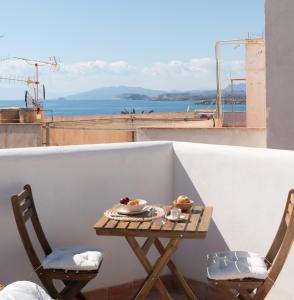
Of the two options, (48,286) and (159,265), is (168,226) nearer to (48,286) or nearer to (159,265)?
(159,265)

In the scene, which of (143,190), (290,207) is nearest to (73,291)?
(143,190)

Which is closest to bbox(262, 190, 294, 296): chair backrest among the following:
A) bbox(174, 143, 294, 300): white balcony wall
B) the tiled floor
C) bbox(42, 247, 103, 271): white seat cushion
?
bbox(174, 143, 294, 300): white balcony wall

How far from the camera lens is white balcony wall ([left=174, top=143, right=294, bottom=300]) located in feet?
12.7

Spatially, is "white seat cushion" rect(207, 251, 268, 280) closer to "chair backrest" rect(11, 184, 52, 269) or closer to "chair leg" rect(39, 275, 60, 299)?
"chair leg" rect(39, 275, 60, 299)

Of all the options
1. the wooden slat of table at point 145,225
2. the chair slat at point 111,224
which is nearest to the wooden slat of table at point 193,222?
the wooden slat of table at point 145,225

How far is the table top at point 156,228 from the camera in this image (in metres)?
3.28

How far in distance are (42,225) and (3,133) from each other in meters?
13.7

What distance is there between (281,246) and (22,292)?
5.94 ft

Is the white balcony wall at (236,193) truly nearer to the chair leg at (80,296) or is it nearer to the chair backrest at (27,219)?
the chair leg at (80,296)

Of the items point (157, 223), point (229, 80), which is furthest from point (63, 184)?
point (229, 80)

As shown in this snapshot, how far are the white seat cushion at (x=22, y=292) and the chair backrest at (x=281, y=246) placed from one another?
1.65 meters

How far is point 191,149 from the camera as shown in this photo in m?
4.54

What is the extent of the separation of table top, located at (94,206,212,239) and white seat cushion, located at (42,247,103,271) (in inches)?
9.8

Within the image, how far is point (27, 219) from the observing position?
12.1 ft
